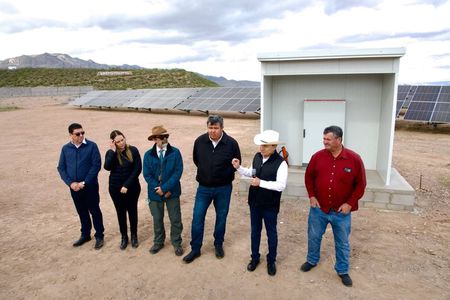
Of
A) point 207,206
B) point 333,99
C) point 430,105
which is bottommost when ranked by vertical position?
point 207,206

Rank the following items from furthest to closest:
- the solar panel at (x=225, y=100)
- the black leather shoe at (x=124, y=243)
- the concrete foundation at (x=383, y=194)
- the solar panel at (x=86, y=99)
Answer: the solar panel at (x=86, y=99) < the solar panel at (x=225, y=100) < the concrete foundation at (x=383, y=194) < the black leather shoe at (x=124, y=243)

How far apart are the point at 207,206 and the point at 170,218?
612 mm

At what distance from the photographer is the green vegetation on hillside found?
53.5m

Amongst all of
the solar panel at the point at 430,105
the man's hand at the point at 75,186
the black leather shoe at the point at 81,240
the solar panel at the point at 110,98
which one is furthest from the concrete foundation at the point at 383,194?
the solar panel at the point at 110,98

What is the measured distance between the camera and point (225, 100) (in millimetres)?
20484

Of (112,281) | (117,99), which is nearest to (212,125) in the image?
(112,281)

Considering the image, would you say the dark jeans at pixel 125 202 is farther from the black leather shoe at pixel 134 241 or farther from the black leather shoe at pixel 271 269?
the black leather shoe at pixel 271 269

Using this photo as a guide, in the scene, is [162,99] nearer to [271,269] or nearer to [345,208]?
[271,269]

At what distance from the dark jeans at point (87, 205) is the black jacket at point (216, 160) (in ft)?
5.46

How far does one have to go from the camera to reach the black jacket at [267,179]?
3.61m

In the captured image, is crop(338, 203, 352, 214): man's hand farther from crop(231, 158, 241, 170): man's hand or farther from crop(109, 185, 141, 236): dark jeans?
crop(109, 185, 141, 236): dark jeans

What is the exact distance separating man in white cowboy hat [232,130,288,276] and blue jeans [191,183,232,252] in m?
0.45

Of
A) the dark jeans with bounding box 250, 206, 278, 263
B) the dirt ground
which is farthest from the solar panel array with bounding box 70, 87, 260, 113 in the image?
the dark jeans with bounding box 250, 206, 278, 263

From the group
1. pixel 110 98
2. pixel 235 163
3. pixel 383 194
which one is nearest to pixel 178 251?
pixel 235 163
